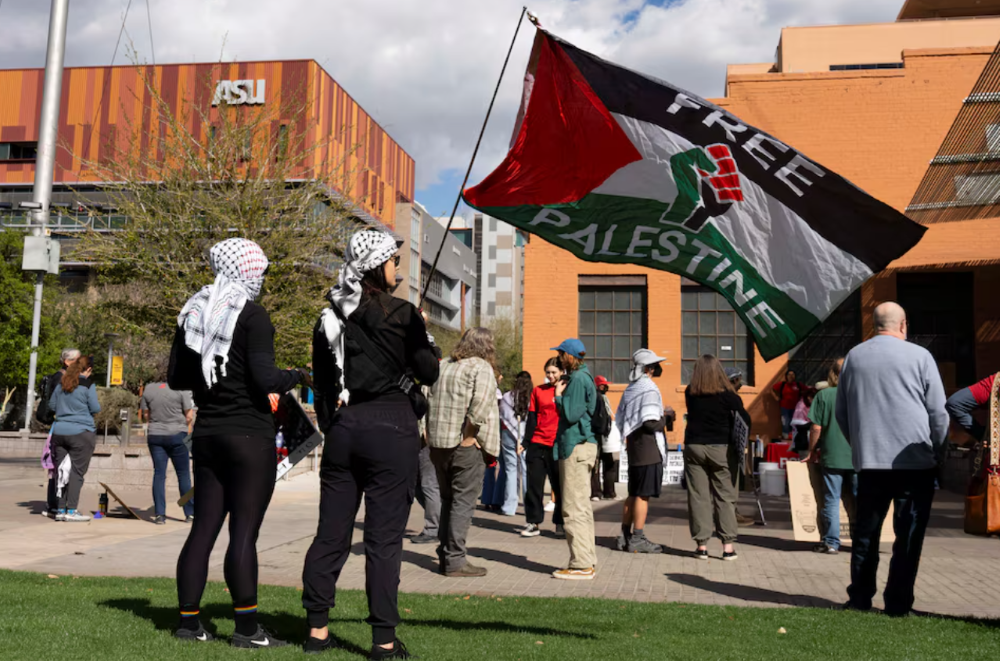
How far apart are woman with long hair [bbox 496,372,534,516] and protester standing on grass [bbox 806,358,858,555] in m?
4.29

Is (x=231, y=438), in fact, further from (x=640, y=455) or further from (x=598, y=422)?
(x=640, y=455)

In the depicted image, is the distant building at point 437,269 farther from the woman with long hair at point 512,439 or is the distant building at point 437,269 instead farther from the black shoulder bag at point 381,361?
the black shoulder bag at point 381,361

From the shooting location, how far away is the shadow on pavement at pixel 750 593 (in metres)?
6.65

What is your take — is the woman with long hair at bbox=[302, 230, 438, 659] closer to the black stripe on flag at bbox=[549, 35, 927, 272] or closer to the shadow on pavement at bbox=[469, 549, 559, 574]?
the black stripe on flag at bbox=[549, 35, 927, 272]

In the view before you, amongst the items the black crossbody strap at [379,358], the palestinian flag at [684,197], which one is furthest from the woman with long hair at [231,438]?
the palestinian flag at [684,197]

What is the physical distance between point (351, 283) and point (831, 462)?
5812 mm

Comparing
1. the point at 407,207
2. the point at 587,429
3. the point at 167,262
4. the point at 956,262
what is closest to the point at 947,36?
the point at 956,262

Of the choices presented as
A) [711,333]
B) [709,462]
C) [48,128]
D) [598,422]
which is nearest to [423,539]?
[598,422]

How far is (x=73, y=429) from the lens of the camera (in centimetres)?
1084

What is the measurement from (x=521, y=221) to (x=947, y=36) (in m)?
30.4

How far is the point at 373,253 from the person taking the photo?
4.64 meters

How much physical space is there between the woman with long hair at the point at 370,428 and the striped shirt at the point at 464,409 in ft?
9.72

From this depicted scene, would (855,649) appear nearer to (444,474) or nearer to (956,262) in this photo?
(444,474)

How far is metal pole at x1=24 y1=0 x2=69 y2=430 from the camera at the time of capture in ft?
67.4
